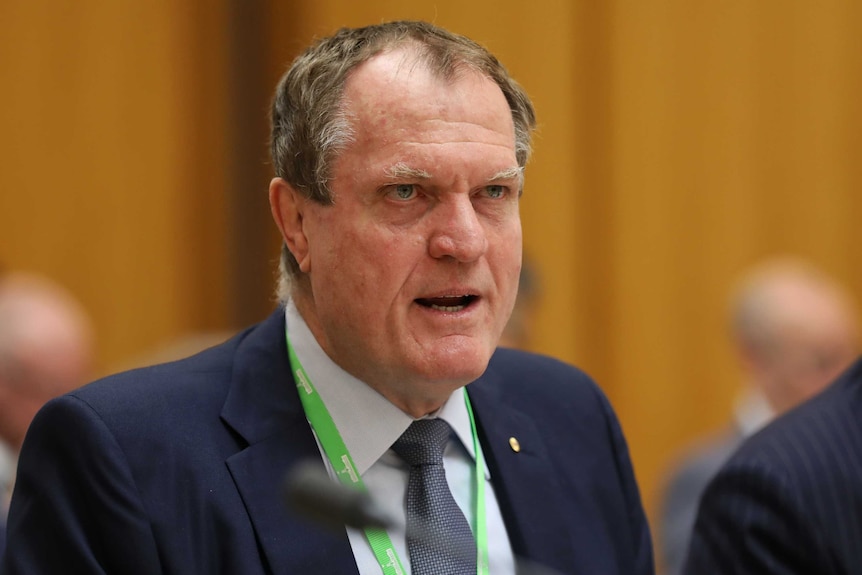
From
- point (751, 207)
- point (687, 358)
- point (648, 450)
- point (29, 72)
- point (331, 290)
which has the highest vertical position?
point (29, 72)

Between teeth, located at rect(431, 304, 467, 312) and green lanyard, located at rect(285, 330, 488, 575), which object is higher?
teeth, located at rect(431, 304, 467, 312)

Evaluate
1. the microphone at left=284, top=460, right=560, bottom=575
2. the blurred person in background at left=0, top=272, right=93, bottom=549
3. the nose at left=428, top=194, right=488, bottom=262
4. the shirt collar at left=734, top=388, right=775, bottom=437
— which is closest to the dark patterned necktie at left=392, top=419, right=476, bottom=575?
the nose at left=428, top=194, right=488, bottom=262

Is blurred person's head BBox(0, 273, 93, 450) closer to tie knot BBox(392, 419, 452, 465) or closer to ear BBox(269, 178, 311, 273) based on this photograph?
ear BBox(269, 178, 311, 273)

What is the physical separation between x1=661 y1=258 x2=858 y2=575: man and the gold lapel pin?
2237 millimetres

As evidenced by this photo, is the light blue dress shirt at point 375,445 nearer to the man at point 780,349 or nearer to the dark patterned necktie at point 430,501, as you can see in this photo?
the dark patterned necktie at point 430,501

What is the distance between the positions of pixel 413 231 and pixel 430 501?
0.46 m

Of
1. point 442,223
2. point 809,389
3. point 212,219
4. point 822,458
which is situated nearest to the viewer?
point 822,458

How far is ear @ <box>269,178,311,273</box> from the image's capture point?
2180 mm

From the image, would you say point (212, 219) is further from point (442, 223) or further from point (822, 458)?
point (822, 458)

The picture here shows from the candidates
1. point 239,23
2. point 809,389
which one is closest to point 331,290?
point 809,389

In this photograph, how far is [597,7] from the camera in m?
5.26

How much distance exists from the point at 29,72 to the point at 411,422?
3266 millimetres

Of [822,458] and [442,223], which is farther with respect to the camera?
[442,223]

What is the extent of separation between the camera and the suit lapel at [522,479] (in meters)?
2.24
